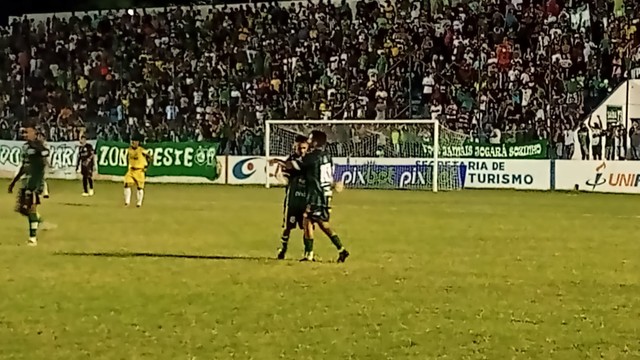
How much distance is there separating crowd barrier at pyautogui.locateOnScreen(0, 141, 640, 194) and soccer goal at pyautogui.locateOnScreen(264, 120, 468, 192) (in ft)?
0.19

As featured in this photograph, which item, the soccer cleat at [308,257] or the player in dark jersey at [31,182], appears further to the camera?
the player in dark jersey at [31,182]

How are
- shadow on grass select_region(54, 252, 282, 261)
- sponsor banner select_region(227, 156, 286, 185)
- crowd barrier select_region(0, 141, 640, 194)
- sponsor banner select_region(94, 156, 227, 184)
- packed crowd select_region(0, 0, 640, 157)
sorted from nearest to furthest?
shadow on grass select_region(54, 252, 282, 261), crowd barrier select_region(0, 141, 640, 194), packed crowd select_region(0, 0, 640, 157), sponsor banner select_region(227, 156, 286, 185), sponsor banner select_region(94, 156, 227, 184)

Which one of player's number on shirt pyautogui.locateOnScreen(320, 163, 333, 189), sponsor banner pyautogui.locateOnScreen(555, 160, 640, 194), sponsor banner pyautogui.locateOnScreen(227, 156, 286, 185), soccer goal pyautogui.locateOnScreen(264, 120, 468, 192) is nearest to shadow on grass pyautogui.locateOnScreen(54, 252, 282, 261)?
player's number on shirt pyautogui.locateOnScreen(320, 163, 333, 189)

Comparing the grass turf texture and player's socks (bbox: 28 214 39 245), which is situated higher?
player's socks (bbox: 28 214 39 245)

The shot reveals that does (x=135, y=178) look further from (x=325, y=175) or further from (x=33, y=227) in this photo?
(x=325, y=175)

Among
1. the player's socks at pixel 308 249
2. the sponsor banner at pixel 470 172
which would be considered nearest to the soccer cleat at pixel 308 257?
the player's socks at pixel 308 249

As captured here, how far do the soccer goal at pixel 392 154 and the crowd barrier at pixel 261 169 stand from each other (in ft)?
0.19

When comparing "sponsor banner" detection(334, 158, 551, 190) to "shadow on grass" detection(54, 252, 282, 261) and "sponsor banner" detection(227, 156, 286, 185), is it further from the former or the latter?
"shadow on grass" detection(54, 252, 282, 261)

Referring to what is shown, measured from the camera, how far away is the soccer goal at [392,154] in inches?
→ 1505

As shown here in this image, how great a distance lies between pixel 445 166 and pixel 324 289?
25.4 metres

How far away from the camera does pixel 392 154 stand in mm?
38812

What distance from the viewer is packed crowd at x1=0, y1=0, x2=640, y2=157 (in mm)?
39281

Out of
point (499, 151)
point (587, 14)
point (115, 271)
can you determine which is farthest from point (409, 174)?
point (115, 271)

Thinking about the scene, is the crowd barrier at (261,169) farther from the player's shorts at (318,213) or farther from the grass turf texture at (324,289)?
the player's shorts at (318,213)
